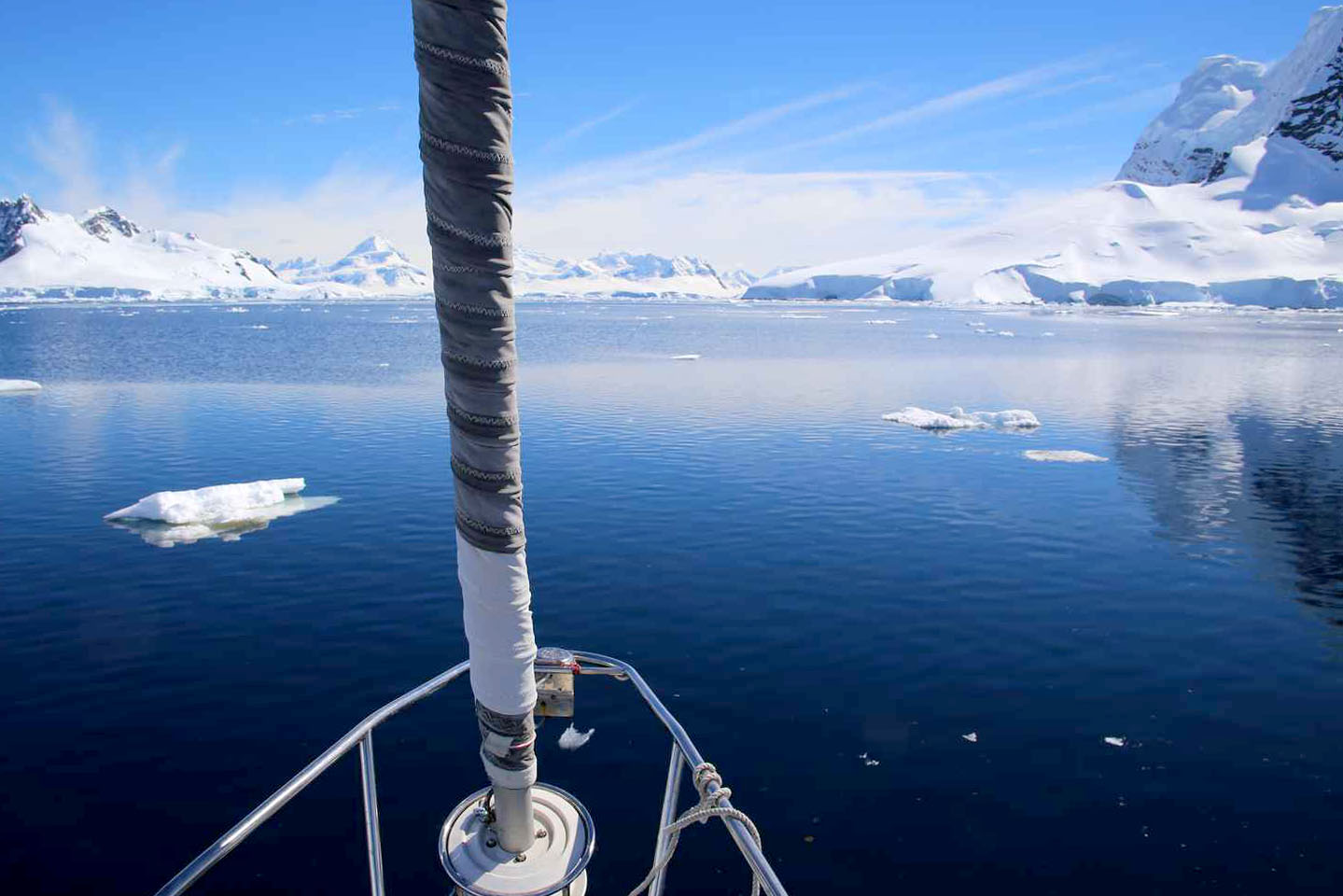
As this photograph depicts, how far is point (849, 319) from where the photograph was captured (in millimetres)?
152250

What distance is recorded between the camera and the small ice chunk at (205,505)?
24375 millimetres

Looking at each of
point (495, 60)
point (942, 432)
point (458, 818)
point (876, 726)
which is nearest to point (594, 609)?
point (876, 726)

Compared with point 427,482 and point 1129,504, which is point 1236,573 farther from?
point 427,482

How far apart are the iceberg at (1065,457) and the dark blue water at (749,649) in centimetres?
87

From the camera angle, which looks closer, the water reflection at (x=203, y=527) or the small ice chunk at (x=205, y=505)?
the water reflection at (x=203, y=527)

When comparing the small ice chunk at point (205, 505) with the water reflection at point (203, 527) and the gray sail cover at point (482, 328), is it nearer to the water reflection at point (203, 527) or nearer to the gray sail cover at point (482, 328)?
the water reflection at point (203, 527)

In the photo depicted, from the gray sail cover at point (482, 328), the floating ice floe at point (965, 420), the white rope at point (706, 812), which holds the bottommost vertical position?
the floating ice floe at point (965, 420)

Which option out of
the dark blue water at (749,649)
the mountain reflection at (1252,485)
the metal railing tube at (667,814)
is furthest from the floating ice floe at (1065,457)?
the metal railing tube at (667,814)

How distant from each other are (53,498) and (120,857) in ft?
67.7

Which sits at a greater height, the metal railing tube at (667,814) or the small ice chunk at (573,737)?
the metal railing tube at (667,814)

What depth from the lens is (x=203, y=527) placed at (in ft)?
81.6

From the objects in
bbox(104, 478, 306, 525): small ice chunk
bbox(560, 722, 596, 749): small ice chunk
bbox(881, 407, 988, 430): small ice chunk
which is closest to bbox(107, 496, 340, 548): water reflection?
bbox(104, 478, 306, 525): small ice chunk

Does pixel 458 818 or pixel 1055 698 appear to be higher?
pixel 458 818

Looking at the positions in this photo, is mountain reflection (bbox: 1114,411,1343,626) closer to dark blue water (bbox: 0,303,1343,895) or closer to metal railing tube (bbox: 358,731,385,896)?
dark blue water (bbox: 0,303,1343,895)
